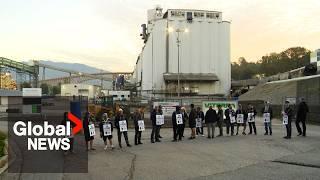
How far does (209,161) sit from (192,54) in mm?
97320

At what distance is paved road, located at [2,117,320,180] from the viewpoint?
12.5 m

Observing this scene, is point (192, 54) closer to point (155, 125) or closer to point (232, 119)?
point (232, 119)

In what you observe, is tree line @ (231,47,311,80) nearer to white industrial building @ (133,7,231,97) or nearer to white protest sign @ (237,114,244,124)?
white industrial building @ (133,7,231,97)

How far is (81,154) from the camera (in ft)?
58.4

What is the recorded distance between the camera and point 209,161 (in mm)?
15281

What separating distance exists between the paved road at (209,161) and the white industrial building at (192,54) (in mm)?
87736

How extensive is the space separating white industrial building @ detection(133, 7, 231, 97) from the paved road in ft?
288

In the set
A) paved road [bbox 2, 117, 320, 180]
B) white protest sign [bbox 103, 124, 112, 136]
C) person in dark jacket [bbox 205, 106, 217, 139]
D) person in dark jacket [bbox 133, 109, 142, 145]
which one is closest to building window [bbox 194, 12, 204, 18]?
person in dark jacket [bbox 205, 106, 217, 139]

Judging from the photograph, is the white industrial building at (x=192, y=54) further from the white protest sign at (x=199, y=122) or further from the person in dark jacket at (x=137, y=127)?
the person in dark jacket at (x=137, y=127)

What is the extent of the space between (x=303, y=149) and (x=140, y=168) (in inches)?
293

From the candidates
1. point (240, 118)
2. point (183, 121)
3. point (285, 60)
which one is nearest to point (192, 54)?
point (285, 60)

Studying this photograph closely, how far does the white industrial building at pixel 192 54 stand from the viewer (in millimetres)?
109625

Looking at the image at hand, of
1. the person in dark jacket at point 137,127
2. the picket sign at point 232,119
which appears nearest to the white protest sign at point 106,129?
the person in dark jacket at point 137,127

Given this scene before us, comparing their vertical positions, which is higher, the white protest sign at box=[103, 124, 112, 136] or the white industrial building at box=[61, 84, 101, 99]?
the white industrial building at box=[61, 84, 101, 99]
